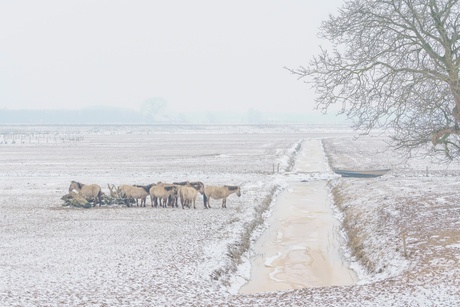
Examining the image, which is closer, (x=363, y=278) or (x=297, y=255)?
(x=363, y=278)

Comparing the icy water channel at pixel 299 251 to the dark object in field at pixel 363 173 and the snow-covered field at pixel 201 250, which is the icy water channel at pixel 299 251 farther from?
the dark object in field at pixel 363 173

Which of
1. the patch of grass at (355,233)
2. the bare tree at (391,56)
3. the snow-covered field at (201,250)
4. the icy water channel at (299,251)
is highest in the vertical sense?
the bare tree at (391,56)

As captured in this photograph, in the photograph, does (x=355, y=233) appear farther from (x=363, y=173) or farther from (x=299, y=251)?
(x=363, y=173)

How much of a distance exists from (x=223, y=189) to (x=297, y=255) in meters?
9.54

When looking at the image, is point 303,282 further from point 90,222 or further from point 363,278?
point 90,222

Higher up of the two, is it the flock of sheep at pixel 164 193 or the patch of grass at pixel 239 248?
the flock of sheep at pixel 164 193

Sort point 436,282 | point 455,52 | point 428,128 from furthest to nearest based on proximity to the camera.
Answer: point 428,128 < point 455,52 < point 436,282

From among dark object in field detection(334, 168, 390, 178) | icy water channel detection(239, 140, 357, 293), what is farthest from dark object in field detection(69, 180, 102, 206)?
dark object in field detection(334, 168, 390, 178)

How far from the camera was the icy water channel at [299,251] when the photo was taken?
17.5 metres

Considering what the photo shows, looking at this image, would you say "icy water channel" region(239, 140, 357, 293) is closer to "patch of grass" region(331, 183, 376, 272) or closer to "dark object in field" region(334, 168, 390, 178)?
"patch of grass" region(331, 183, 376, 272)

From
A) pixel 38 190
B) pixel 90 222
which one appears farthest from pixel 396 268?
pixel 38 190

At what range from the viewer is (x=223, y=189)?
2978 cm

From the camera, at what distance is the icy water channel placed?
688 inches

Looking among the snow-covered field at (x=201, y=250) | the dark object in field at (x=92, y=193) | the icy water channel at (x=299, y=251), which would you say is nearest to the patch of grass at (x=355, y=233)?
the snow-covered field at (x=201, y=250)
